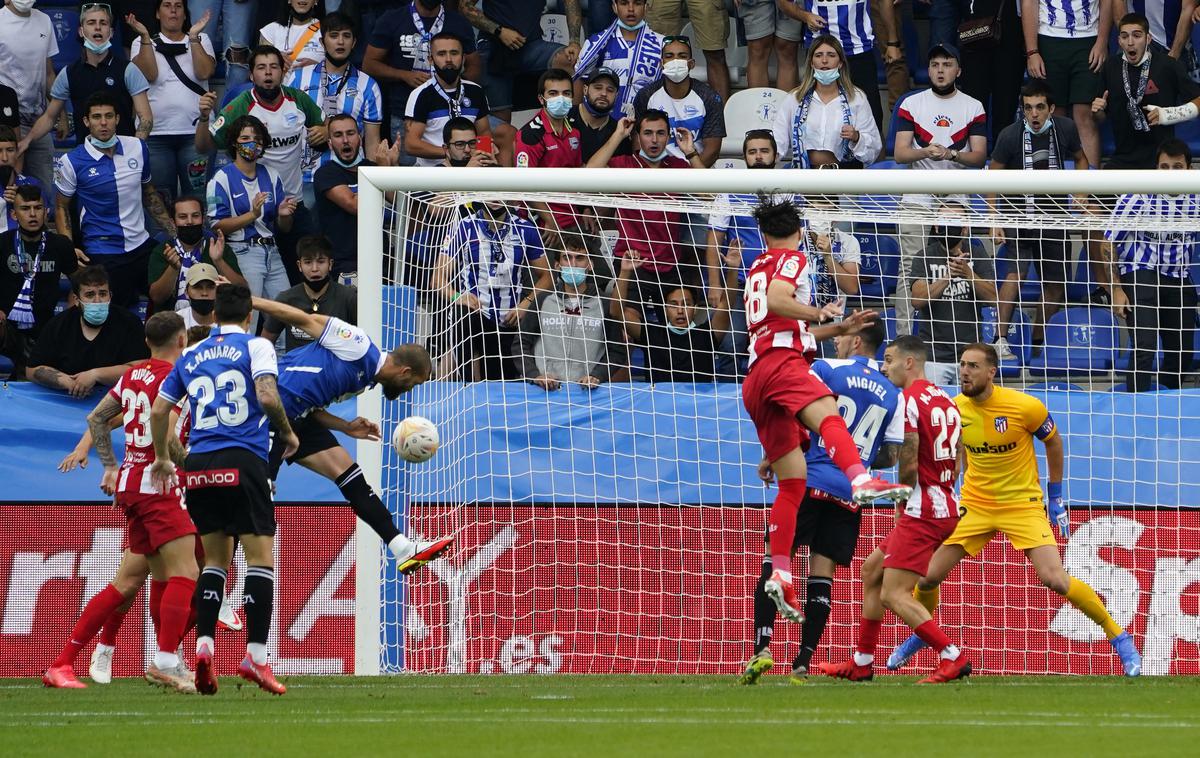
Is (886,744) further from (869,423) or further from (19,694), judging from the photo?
(19,694)

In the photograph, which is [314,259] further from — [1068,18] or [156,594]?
[1068,18]

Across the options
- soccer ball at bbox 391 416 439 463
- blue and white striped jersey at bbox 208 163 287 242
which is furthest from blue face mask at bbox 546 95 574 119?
soccer ball at bbox 391 416 439 463

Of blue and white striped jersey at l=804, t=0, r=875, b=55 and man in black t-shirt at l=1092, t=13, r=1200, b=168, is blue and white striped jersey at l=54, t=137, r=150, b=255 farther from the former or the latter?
man in black t-shirt at l=1092, t=13, r=1200, b=168

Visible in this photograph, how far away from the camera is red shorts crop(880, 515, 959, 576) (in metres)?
9.55

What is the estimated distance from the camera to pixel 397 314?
36.7 ft

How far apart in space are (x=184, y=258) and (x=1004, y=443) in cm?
702

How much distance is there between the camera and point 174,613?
27.5ft

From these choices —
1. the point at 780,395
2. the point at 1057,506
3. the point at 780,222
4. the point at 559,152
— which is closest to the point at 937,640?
the point at 1057,506

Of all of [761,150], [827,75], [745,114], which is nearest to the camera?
[761,150]

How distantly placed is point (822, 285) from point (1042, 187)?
8.22 ft

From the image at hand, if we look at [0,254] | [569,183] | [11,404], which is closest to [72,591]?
[11,404]

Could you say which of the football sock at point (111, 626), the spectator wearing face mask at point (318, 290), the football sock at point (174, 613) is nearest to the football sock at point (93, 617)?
the football sock at point (111, 626)

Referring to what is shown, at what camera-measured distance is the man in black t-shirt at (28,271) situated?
1308 cm

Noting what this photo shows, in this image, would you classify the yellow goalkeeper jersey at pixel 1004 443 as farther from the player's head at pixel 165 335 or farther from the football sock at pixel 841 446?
the player's head at pixel 165 335
